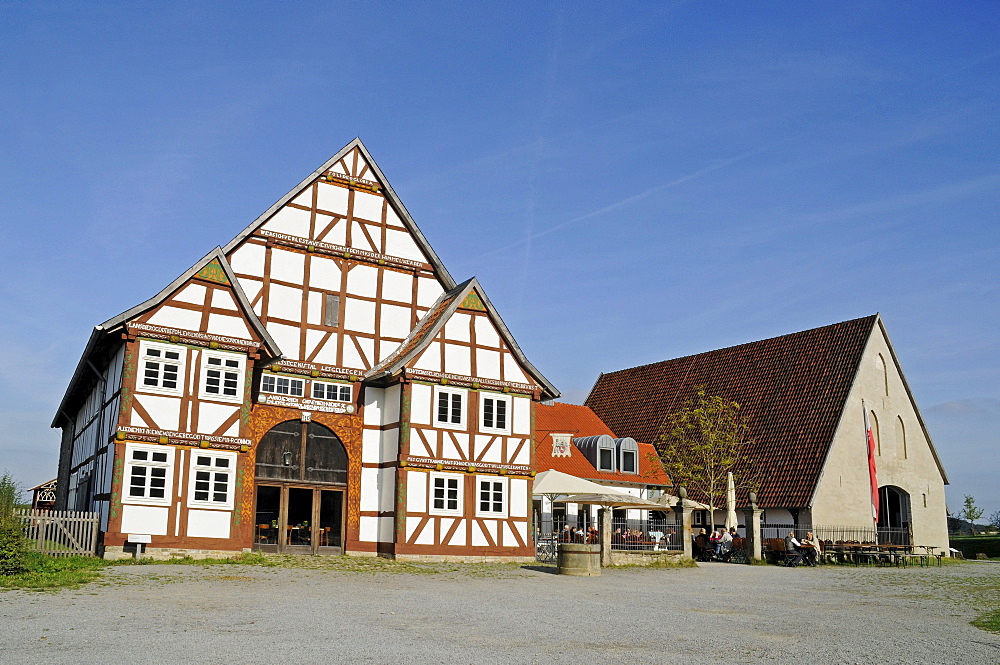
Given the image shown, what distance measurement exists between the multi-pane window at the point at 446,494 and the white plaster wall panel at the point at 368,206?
8686mm

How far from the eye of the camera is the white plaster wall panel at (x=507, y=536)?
2909 centimetres

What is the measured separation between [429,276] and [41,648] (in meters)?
22.0

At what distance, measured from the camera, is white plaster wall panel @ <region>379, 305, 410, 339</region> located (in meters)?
29.8

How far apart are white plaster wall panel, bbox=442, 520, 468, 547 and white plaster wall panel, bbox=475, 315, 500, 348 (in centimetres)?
569

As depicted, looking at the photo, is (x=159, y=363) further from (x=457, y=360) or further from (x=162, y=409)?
(x=457, y=360)

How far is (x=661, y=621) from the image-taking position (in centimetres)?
1377

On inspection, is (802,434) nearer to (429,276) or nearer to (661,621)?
(429,276)

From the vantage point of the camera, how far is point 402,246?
30.7 m

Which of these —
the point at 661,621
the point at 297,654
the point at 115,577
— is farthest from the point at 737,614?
the point at 115,577

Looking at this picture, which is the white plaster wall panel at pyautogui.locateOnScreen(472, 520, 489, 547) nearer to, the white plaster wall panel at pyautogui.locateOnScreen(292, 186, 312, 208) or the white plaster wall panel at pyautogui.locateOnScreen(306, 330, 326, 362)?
the white plaster wall panel at pyautogui.locateOnScreen(306, 330, 326, 362)

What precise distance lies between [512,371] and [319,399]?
6294 millimetres

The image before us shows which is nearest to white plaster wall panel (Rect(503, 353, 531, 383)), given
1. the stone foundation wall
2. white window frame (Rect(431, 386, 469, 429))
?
white window frame (Rect(431, 386, 469, 429))

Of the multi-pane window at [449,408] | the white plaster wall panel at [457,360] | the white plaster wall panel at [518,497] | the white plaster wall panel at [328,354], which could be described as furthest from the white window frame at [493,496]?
the white plaster wall panel at [328,354]

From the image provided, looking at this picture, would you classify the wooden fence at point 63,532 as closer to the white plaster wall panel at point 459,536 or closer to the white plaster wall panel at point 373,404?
the white plaster wall panel at point 373,404
